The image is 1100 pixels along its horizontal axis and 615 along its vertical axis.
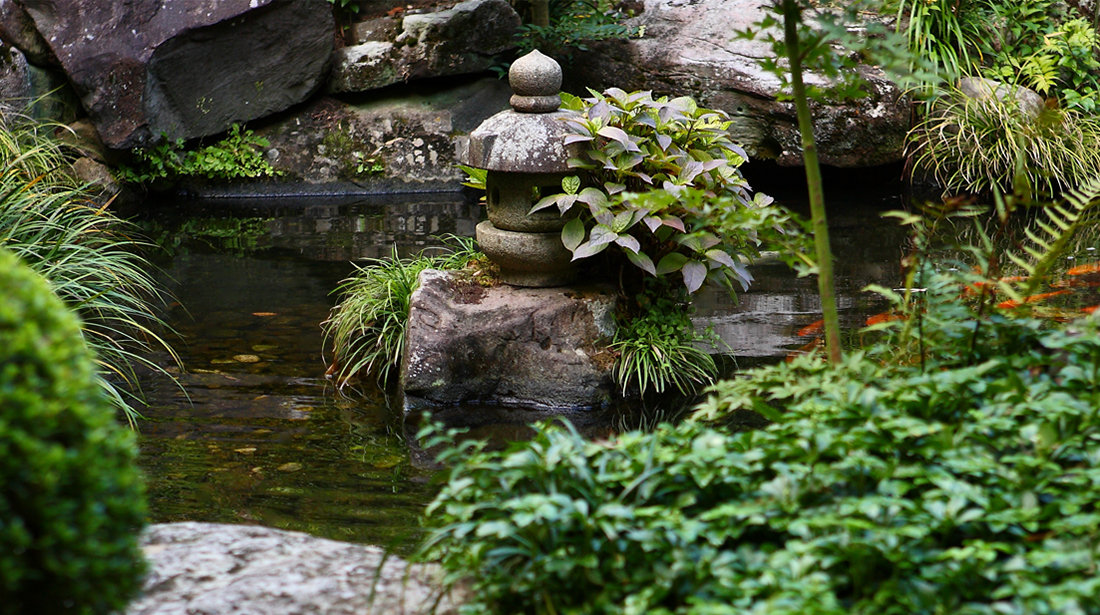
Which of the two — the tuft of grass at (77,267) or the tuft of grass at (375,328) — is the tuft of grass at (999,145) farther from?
the tuft of grass at (77,267)

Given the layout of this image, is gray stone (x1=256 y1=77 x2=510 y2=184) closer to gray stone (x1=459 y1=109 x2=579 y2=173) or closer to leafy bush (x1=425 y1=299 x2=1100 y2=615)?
gray stone (x1=459 y1=109 x2=579 y2=173)

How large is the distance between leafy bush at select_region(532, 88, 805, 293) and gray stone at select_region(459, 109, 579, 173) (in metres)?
0.09

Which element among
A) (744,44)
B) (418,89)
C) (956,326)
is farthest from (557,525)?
(418,89)

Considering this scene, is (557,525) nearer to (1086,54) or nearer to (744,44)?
(744,44)

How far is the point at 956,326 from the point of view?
265 cm

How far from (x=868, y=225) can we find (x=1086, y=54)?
3.23 m

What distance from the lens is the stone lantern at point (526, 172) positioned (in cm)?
455

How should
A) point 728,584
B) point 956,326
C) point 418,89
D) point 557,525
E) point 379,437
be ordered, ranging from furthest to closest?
1. point 418,89
2. point 379,437
3. point 956,326
4. point 557,525
5. point 728,584

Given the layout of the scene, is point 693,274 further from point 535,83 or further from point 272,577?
point 272,577

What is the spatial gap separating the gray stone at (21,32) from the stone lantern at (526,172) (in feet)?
18.9

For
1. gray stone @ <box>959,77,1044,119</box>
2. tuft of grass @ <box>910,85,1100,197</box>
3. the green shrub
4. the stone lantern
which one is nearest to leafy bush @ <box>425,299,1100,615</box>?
the green shrub

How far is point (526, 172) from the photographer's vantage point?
4.64 m

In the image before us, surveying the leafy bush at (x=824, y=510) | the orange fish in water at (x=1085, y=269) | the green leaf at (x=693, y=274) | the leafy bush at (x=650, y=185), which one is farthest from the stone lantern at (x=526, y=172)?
the orange fish in water at (x=1085, y=269)

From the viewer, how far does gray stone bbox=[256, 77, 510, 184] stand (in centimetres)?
971
